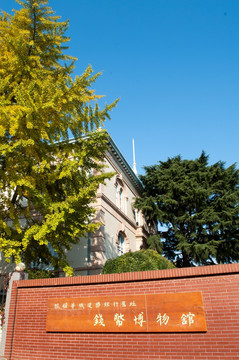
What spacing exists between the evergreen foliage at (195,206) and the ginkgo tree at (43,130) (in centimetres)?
1064

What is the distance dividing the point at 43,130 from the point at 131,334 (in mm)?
6415

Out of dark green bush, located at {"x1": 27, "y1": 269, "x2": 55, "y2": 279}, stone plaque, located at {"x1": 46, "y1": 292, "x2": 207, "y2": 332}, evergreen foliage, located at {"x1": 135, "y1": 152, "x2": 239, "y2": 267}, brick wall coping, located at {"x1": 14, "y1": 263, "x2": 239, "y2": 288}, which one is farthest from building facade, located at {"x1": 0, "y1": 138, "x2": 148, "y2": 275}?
stone plaque, located at {"x1": 46, "y1": 292, "x2": 207, "y2": 332}

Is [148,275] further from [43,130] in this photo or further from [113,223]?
[113,223]

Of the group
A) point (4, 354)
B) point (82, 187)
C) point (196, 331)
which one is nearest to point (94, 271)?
point (82, 187)

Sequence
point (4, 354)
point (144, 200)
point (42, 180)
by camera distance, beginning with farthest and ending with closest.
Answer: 1. point (144, 200)
2. point (42, 180)
3. point (4, 354)

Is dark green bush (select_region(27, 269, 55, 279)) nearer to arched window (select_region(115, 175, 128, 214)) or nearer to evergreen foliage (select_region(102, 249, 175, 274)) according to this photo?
evergreen foliage (select_region(102, 249, 175, 274))

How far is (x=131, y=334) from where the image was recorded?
629 centimetres

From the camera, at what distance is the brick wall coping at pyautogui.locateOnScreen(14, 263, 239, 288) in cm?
597

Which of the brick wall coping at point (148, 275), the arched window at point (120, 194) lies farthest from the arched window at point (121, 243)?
the brick wall coping at point (148, 275)

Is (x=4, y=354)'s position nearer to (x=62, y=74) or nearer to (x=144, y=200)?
(x=62, y=74)

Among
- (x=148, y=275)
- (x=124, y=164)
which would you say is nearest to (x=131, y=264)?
(x=148, y=275)

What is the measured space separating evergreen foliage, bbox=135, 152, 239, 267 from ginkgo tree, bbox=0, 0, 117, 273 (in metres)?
10.6

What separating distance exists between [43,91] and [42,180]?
3093mm

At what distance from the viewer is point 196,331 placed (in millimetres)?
5746
